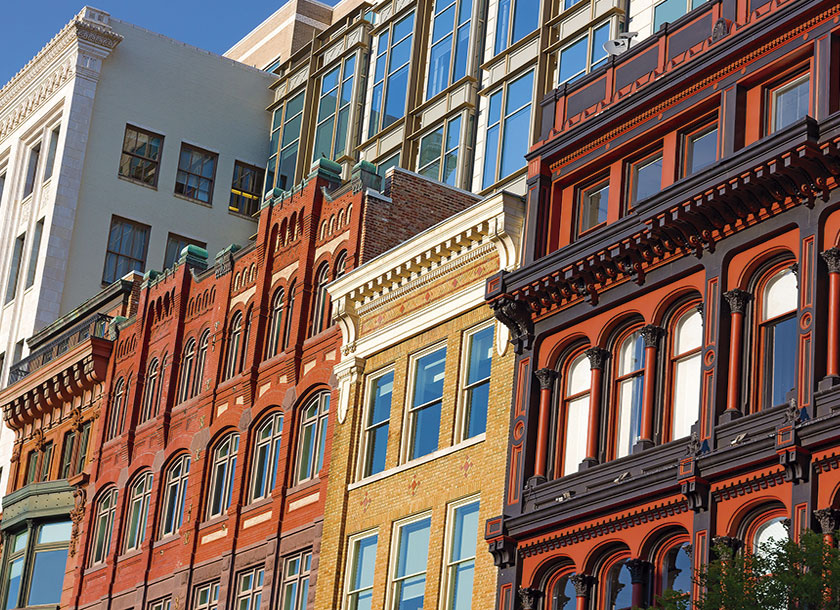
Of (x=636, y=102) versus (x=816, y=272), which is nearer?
(x=816, y=272)

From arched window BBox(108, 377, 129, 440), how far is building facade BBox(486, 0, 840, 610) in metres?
20.3

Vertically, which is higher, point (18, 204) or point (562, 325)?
point (18, 204)

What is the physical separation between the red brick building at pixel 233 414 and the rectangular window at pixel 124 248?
51.5ft

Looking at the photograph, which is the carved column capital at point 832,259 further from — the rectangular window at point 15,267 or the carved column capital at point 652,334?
the rectangular window at point 15,267

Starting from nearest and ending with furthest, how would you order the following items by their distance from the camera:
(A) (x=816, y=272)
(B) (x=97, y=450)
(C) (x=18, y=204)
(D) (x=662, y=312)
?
(A) (x=816, y=272) < (D) (x=662, y=312) < (B) (x=97, y=450) < (C) (x=18, y=204)

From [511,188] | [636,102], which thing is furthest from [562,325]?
[511,188]

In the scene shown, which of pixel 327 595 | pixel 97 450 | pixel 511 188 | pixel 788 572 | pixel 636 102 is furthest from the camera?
pixel 511 188

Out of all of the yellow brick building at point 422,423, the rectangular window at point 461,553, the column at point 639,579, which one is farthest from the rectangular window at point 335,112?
the column at point 639,579

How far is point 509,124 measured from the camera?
57.8m

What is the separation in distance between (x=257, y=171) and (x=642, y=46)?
41095 mm

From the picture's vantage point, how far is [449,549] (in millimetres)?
35125

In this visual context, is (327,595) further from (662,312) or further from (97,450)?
(97,450)

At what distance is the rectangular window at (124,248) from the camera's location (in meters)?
68.6

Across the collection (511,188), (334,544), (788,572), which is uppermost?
(511,188)
